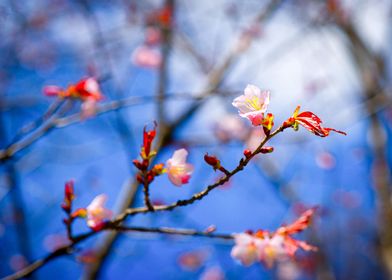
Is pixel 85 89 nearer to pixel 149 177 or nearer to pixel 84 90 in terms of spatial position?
pixel 84 90

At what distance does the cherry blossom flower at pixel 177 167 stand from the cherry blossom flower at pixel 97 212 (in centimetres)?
29

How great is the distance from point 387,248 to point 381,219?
1.27 ft

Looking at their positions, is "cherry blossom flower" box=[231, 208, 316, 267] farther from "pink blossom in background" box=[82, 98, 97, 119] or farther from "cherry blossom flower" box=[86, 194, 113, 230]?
"pink blossom in background" box=[82, 98, 97, 119]

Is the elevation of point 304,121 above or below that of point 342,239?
below

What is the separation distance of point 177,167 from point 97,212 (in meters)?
0.35

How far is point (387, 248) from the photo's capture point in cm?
329

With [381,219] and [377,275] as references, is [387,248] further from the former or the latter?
[377,275]

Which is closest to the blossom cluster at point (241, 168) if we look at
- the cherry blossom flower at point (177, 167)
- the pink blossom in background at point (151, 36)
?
the cherry blossom flower at point (177, 167)

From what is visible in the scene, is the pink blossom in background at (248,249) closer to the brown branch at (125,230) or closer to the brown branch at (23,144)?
the brown branch at (125,230)

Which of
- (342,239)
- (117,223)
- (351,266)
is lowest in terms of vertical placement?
(117,223)

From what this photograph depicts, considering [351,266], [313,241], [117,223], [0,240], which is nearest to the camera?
[117,223]

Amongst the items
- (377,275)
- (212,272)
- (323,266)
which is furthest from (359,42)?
(377,275)

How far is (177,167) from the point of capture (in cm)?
113

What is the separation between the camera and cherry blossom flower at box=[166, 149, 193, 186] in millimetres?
1117
